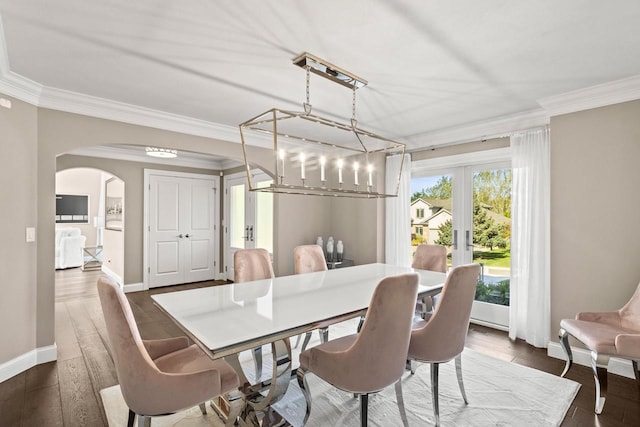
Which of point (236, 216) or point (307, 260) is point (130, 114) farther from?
point (236, 216)

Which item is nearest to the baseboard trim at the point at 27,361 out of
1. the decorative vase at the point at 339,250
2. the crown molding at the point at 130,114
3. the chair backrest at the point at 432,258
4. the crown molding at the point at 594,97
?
the crown molding at the point at 130,114

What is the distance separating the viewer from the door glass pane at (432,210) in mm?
4254

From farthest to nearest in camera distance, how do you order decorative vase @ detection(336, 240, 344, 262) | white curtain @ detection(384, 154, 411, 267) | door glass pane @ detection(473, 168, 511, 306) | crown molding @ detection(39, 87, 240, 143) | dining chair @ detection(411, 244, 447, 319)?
1. decorative vase @ detection(336, 240, 344, 262)
2. white curtain @ detection(384, 154, 411, 267)
3. door glass pane @ detection(473, 168, 511, 306)
4. dining chair @ detection(411, 244, 447, 319)
5. crown molding @ detection(39, 87, 240, 143)

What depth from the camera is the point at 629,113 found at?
268 cm

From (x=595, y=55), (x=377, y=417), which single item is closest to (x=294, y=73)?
(x=595, y=55)

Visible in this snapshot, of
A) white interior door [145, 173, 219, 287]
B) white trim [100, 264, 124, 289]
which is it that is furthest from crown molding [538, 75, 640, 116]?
white trim [100, 264, 124, 289]

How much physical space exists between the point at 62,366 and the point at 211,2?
3213 millimetres

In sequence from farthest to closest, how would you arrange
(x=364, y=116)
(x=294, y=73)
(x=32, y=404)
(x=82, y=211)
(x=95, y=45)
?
A: 1. (x=82, y=211)
2. (x=364, y=116)
3. (x=294, y=73)
4. (x=32, y=404)
5. (x=95, y=45)

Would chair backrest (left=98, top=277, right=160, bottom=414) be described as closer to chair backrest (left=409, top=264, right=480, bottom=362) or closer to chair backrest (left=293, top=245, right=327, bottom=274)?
chair backrest (left=409, top=264, right=480, bottom=362)

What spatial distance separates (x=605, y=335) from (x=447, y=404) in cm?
126

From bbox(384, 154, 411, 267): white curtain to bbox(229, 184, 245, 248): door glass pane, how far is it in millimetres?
2967

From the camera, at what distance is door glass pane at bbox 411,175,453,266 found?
4254 mm

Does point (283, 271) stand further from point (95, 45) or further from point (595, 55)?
point (595, 55)

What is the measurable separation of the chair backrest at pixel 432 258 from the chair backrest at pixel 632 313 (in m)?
1.38
